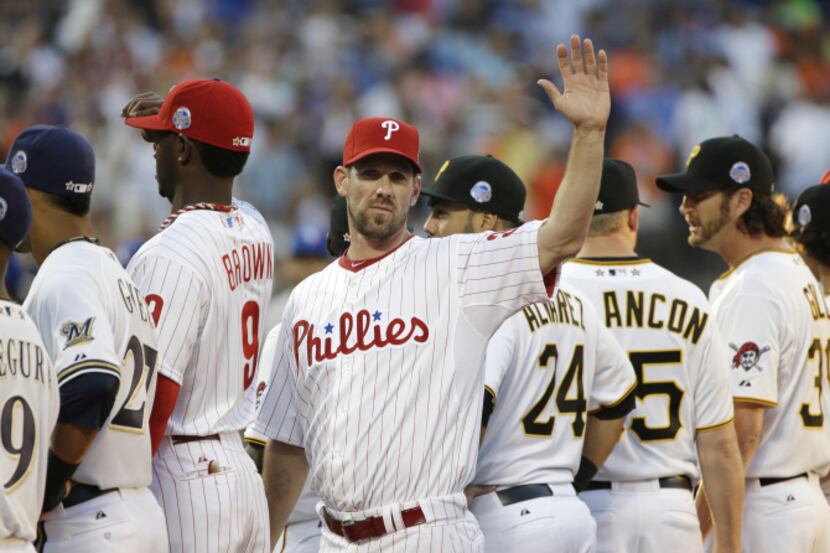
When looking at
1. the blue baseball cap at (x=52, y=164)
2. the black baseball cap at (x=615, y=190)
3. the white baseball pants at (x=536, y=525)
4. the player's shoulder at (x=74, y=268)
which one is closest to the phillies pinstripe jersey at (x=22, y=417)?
the player's shoulder at (x=74, y=268)

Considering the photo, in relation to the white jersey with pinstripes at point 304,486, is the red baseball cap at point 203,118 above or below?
above

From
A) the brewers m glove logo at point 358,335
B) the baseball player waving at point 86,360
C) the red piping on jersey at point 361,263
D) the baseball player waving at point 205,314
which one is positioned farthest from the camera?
the red piping on jersey at point 361,263

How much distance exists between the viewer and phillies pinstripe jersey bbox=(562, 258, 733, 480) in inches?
230

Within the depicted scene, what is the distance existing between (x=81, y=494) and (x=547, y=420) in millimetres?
1838

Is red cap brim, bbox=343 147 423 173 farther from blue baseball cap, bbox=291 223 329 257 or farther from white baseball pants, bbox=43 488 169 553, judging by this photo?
blue baseball cap, bbox=291 223 329 257

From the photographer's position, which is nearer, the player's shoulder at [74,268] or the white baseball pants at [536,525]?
the player's shoulder at [74,268]

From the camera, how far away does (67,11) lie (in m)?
17.0

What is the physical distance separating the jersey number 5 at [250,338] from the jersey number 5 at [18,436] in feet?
3.85

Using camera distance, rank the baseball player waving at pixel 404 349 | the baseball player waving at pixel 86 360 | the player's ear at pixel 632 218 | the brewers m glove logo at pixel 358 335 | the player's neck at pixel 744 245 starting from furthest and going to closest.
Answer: the player's neck at pixel 744 245 → the player's ear at pixel 632 218 → the brewers m glove logo at pixel 358 335 → the baseball player waving at pixel 404 349 → the baseball player waving at pixel 86 360

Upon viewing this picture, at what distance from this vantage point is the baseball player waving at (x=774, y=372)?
6129 mm

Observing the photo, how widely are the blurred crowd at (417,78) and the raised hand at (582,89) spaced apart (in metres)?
8.84

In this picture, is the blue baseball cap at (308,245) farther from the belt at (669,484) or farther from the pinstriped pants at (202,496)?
the pinstriped pants at (202,496)

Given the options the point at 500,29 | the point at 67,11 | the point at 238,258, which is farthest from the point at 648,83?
the point at 238,258

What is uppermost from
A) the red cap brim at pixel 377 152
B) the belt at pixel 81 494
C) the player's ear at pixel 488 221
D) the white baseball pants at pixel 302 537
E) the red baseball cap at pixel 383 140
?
the red baseball cap at pixel 383 140
